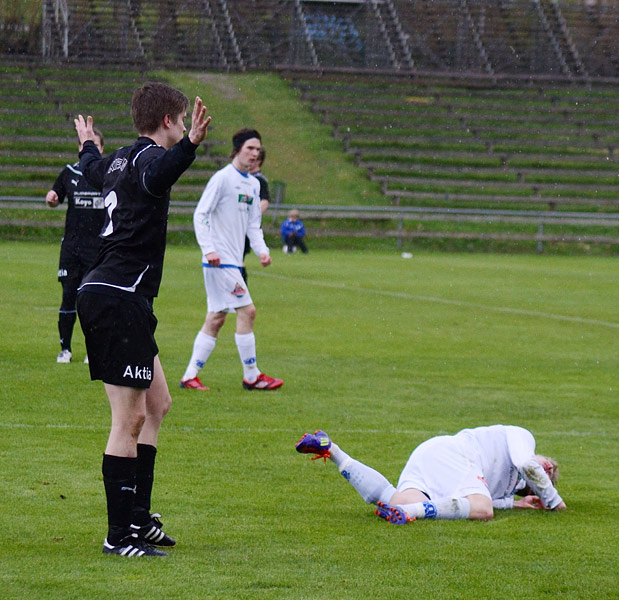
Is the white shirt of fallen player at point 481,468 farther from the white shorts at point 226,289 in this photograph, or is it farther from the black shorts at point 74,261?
the black shorts at point 74,261

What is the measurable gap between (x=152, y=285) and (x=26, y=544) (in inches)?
49.6

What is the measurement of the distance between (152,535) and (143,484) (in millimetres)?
261

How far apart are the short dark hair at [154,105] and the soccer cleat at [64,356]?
6.30 m

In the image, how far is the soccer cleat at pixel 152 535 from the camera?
15.9 feet

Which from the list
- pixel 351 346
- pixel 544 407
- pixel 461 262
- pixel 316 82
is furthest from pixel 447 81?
pixel 544 407

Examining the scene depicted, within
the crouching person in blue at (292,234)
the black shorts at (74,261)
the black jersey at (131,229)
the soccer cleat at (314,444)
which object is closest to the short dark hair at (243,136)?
the black shorts at (74,261)

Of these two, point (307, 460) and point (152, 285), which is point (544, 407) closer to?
point (307, 460)

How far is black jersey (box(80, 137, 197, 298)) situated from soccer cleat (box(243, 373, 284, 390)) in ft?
16.4

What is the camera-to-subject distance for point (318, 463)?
702 centimetres

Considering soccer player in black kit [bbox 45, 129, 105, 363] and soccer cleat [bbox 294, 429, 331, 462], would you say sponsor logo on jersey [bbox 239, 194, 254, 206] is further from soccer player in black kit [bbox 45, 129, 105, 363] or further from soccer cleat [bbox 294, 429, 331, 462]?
soccer cleat [bbox 294, 429, 331, 462]

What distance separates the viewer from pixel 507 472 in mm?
6062

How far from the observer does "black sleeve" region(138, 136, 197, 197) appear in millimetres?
4367

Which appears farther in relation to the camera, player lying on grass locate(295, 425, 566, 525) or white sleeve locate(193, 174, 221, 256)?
white sleeve locate(193, 174, 221, 256)


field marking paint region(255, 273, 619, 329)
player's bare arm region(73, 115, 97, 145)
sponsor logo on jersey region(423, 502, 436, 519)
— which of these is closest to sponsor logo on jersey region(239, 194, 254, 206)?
player's bare arm region(73, 115, 97, 145)
